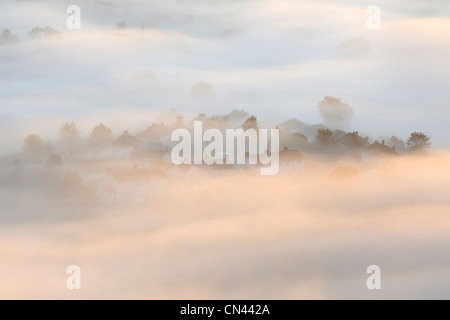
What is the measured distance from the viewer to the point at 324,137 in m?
16.3

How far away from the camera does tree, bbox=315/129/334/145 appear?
16.2 metres

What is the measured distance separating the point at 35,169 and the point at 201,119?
3249 millimetres

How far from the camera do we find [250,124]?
53.0 feet

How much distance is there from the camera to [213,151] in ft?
49.3

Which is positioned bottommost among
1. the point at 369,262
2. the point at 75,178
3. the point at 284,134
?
the point at 369,262

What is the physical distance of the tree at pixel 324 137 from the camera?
53.1 ft

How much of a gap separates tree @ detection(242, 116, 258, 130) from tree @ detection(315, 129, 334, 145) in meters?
1.21

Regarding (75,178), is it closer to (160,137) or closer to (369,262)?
(160,137)

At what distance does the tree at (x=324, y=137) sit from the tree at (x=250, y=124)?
3.97 ft

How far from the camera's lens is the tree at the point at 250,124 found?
1598 centimetres

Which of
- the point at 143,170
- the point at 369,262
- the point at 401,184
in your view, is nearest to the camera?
the point at 369,262

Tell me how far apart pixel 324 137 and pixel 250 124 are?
143 centimetres

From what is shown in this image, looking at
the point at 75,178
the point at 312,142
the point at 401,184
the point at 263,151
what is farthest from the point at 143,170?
the point at 401,184

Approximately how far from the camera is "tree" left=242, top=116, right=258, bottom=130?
16.0 m
